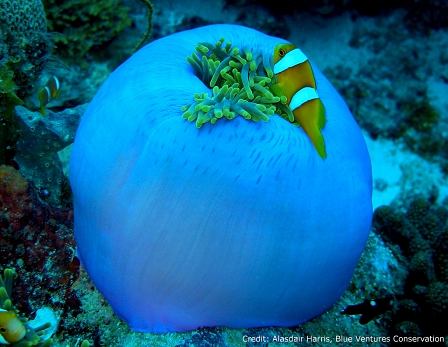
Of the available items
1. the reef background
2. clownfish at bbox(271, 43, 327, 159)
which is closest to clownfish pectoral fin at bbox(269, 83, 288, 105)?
clownfish at bbox(271, 43, 327, 159)

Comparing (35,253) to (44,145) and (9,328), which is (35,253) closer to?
(9,328)

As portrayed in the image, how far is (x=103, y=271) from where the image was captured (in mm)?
1708

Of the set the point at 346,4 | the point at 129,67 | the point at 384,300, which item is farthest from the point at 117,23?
the point at 384,300

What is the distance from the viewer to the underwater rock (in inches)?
82.7

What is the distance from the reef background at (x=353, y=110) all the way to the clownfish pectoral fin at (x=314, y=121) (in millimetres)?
897

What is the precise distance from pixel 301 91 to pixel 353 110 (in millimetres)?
2641

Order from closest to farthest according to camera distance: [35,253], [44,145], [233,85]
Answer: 1. [233,85]
2. [35,253]
3. [44,145]

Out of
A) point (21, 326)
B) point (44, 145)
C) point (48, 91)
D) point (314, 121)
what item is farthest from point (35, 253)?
point (314, 121)

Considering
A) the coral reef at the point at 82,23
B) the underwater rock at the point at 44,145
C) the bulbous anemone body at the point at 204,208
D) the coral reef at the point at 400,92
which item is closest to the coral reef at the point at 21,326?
the bulbous anemone body at the point at 204,208

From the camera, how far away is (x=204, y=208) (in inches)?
58.4

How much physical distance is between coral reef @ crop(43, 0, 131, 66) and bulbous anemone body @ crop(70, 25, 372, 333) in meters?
1.84

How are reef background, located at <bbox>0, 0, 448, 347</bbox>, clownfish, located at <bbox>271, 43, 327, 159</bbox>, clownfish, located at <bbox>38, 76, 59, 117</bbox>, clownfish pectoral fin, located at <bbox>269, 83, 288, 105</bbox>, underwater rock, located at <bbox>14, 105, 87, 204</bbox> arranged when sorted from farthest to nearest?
1. clownfish, located at <bbox>38, 76, 59, 117</bbox>
2. underwater rock, located at <bbox>14, 105, 87, 204</bbox>
3. reef background, located at <bbox>0, 0, 448, 347</bbox>
4. clownfish pectoral fin, located at <bbox>269, 83, 288, 105</bbox>
5. clownfish, located at <bbox>271, 43, 327, 159</bbox>

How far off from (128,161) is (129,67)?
51 centimetres

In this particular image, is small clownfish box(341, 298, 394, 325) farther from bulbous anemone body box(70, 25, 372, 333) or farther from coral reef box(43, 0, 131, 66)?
coral reef box(43, 0, 131, 66)
